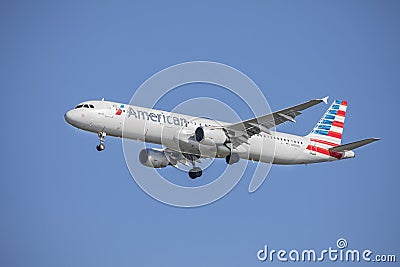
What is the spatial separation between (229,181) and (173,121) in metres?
6.45

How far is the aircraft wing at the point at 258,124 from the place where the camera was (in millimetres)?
48750

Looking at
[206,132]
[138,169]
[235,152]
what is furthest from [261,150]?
A: [138,169]

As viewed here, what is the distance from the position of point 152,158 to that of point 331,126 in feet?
58.2

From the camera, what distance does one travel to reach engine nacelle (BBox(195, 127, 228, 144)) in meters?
50.2

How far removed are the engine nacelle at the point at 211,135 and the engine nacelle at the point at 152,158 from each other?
7.15 metres

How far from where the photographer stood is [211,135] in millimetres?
50469

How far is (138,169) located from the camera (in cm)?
5475

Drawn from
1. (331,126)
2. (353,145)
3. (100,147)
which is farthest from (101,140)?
(331,126)

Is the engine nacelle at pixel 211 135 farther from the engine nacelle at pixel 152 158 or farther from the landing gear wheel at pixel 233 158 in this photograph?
the engine nacelle at pixel 152 158

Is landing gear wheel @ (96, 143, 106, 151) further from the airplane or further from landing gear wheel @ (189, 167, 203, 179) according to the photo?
landing gear wheel @ (189, 167, 203, 179)

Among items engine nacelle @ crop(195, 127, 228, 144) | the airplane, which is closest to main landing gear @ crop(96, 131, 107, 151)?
the airplane

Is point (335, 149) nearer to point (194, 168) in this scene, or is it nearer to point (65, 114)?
point (194, 168)

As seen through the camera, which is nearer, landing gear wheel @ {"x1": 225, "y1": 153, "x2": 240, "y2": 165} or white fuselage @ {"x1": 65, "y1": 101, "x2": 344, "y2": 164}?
white fuselage @ {"x1": 65, "y1": 101, "x2": 344, "y2": 164}

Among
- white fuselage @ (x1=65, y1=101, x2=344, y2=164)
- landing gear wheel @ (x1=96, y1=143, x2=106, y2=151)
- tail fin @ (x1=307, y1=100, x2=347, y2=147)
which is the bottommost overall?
landing gear wheel @ (x1=96, y1=143, x2=106, y2=151)
